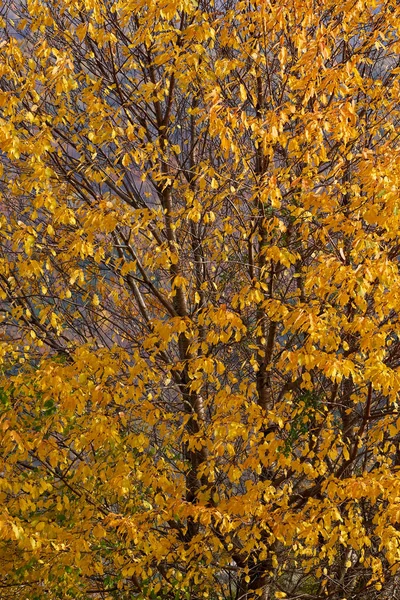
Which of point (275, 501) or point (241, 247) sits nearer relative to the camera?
point (275, 501)

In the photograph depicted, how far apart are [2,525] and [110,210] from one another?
8.71ft

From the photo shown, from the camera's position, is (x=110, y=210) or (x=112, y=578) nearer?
(x=110, y=210)

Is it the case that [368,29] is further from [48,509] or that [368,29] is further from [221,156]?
[48,509]

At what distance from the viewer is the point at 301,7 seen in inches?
215

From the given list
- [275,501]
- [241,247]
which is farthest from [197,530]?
[241,247]

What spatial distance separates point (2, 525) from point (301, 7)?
15.6ft

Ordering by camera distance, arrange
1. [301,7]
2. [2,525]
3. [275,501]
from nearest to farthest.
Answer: [2,525] < [301,7] < [275,501]

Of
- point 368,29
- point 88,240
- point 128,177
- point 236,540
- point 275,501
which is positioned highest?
point 368,29

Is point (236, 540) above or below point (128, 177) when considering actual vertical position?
below

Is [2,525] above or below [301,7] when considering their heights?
below

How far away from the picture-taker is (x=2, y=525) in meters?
4.82

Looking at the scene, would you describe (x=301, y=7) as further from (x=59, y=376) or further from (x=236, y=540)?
(x=236, y=540)

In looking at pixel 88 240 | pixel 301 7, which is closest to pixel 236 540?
pixel 88 240

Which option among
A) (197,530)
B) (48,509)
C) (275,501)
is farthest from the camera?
(197,530)
